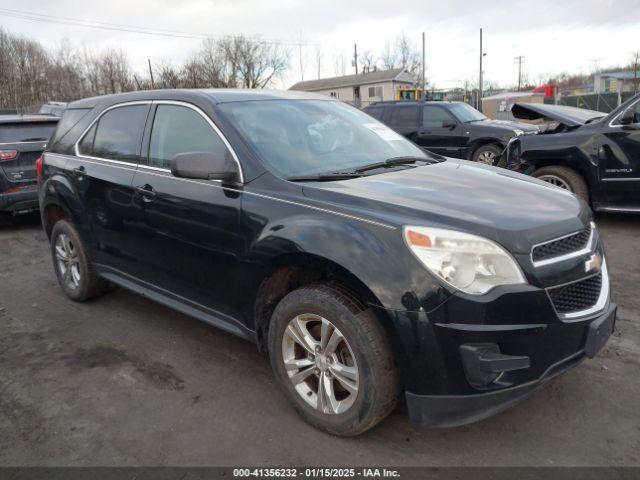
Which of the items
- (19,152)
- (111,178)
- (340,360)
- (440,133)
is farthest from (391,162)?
(440,133)

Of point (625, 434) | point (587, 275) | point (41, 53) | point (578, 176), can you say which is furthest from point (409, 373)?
point (41, 53)

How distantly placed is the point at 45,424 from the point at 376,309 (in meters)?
2.04

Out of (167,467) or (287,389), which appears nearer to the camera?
(167,467)

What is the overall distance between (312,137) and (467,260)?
1.56m

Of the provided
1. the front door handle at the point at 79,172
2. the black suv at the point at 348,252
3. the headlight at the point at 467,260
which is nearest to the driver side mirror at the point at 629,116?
the black suv at the point at 348,252

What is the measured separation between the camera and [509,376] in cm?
236

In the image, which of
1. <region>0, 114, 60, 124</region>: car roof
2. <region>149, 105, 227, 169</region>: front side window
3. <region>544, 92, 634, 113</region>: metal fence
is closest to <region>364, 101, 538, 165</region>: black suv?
<region>0, 114, 60, 124</region>: car roof

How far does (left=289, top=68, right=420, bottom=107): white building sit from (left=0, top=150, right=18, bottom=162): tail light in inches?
1973

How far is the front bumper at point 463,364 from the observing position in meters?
2.30

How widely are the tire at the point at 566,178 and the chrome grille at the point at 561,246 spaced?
14.4 feet

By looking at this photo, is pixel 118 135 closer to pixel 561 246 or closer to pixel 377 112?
pixel 561 246

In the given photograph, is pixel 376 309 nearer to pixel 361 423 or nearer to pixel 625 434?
pixel 361 423

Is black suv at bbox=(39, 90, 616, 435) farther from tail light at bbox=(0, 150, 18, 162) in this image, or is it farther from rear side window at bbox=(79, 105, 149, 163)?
tail light at bbox=(0, 150, 18, 162)

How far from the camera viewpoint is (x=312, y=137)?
11.5 ft
